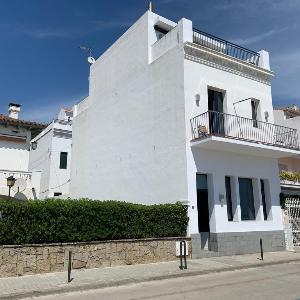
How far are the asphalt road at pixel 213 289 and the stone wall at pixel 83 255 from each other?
2.56 metres

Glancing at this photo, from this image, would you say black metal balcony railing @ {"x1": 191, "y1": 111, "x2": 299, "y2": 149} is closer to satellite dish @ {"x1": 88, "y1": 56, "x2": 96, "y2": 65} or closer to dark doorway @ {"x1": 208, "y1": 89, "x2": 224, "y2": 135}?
dark doorway @ {"x1": 208, "y1": 89, "x2": 224, "y2": 135}

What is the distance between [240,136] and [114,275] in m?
A: 9.71

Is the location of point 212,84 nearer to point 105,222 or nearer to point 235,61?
point 235,61

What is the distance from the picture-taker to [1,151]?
2709 centimetres

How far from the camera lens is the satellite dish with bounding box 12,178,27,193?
72.3 ft

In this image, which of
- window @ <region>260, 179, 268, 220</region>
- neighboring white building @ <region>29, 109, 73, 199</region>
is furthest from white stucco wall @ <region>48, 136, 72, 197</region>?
window @ <region>260, 179, 268, 220</region>

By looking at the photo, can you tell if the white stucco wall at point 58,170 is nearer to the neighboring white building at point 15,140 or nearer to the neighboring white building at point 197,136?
the neighboring white building at point 15,140

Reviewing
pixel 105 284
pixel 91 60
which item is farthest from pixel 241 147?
pixel 91 60

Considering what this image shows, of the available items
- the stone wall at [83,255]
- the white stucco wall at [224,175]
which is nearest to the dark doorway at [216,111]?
the white stucco wall at [224,175]

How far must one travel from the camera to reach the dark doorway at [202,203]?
16312 mm

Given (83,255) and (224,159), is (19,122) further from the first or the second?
(83,255)

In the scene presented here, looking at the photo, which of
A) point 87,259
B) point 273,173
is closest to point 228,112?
point 273,173

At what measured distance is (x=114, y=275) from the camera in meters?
Answer: 11.1

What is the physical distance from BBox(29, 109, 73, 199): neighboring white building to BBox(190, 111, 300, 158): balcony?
13.7 meters
